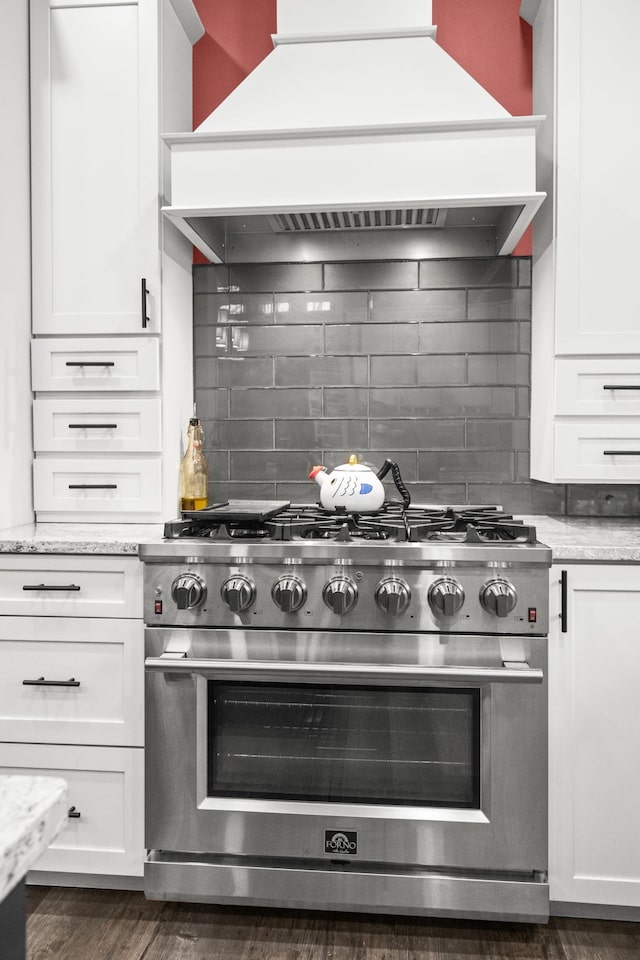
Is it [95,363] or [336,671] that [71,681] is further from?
[95,363]

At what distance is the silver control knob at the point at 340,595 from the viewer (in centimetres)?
171

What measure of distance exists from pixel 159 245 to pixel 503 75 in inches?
53.5

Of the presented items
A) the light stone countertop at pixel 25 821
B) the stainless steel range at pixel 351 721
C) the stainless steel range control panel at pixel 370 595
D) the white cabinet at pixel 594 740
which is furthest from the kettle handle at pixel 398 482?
the light stone countertop at pixel 25 821

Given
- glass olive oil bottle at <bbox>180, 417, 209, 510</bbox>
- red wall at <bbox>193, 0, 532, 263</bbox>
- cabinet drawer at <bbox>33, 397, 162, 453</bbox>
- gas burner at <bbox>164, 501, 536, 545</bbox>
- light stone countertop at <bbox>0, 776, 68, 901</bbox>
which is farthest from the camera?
red wall at <bbox>193, 0, 532, 263</bbox>

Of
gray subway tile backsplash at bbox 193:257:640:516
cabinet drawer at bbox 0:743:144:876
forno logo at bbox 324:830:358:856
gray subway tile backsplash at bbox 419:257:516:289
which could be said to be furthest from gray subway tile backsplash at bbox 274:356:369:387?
forno logo at bbox 324:830:358:856

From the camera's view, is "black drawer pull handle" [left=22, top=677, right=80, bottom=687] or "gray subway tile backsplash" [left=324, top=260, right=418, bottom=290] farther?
"gray subway tile backsplash" [left=324, top=260, right=418, bottom=290]

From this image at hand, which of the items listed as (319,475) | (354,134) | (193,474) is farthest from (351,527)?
(354,134)

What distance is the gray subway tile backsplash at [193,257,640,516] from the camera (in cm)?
241

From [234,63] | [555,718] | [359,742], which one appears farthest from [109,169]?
[555,718]

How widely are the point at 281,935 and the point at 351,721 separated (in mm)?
567

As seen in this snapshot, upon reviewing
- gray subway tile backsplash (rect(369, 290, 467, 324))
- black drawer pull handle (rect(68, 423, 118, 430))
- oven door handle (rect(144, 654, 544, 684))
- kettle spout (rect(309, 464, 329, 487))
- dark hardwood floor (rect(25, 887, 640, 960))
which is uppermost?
gray subway tile backsplash (rect(369, 290, 467, 324))

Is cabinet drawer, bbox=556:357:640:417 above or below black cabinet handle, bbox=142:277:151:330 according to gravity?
below

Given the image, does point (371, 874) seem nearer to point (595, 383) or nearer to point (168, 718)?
point (168, 718)

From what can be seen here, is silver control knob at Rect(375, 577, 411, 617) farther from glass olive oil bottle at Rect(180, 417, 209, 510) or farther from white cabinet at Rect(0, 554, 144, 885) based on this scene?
glass olive oil bottle at Rect(180, 417, 209, 510)
